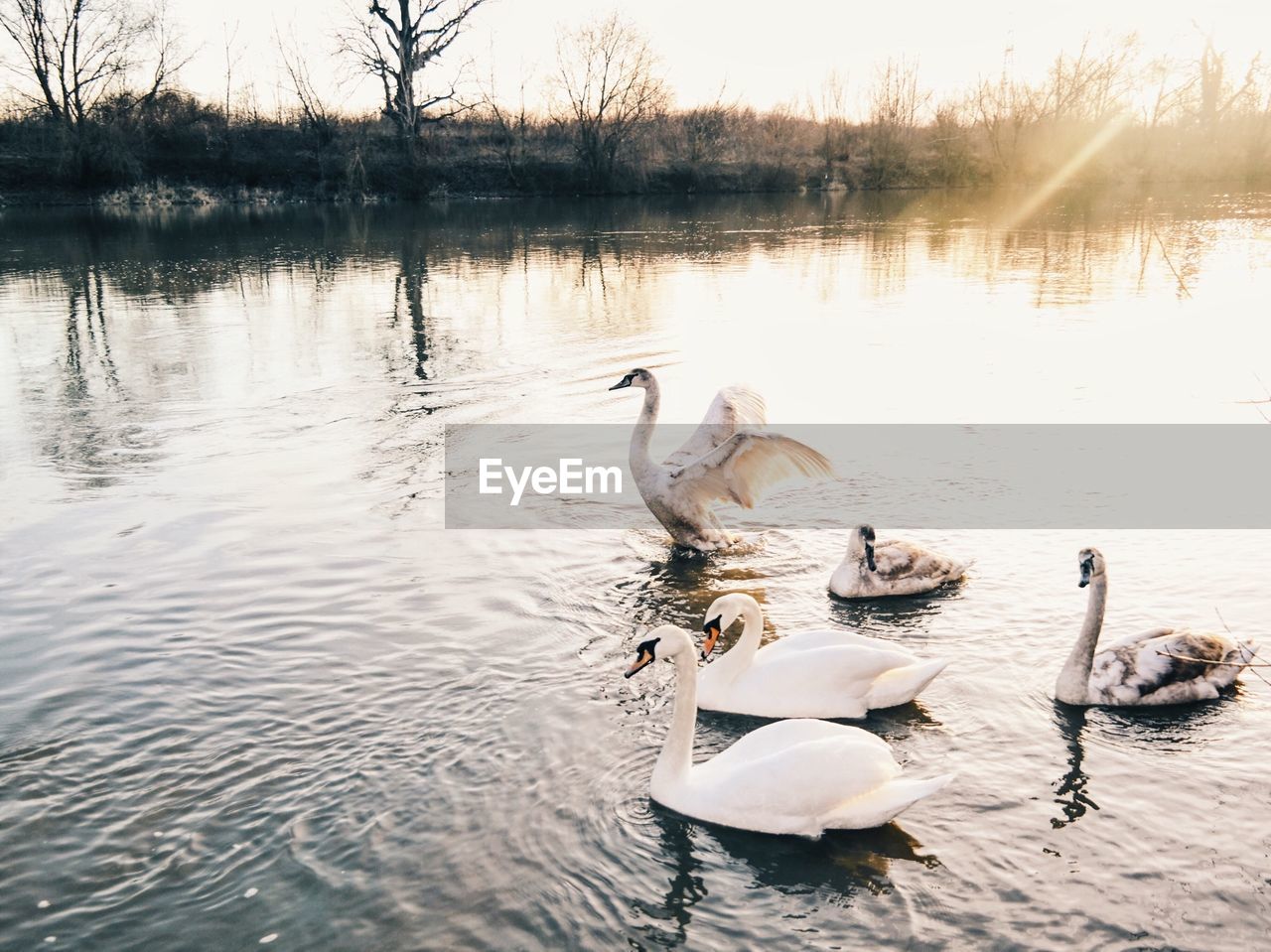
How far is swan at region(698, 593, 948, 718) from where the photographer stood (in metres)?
6.38

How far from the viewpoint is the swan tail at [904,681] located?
251 inches

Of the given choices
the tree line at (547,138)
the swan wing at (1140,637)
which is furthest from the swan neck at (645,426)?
the tree line at (547,138)


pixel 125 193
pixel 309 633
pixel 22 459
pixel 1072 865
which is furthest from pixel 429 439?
pixel 125 193

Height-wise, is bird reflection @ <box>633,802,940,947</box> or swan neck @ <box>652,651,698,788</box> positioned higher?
swan neck @ <box>652,651,698,788</box>

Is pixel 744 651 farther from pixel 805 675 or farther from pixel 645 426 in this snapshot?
pixel 645 426

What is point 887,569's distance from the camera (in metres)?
8.04

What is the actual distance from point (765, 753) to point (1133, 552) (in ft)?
16.0

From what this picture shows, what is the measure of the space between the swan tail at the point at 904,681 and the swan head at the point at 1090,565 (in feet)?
3.85

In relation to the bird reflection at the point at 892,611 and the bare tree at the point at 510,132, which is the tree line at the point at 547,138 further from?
the bird reflection at the point at 892,611

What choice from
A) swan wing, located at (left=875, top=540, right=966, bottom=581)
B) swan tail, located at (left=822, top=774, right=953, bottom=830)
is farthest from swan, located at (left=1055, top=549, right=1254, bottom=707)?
swan tail, located at (left=822, top=774, right=953, bottom=830)

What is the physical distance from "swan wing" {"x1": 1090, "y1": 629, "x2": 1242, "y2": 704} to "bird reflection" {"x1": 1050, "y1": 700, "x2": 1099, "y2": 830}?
0.24 metres

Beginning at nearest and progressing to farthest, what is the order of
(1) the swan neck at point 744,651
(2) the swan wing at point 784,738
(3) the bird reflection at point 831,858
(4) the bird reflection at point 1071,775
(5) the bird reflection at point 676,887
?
(5) the bird reflection at point 676,887
(3) the bird reflection at point 831,858
(4) the bird reflection at point 1071,775
(2) the swan wing at point 784,738
(1) the swan neck at point 744,651

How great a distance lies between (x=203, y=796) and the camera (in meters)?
5.65
